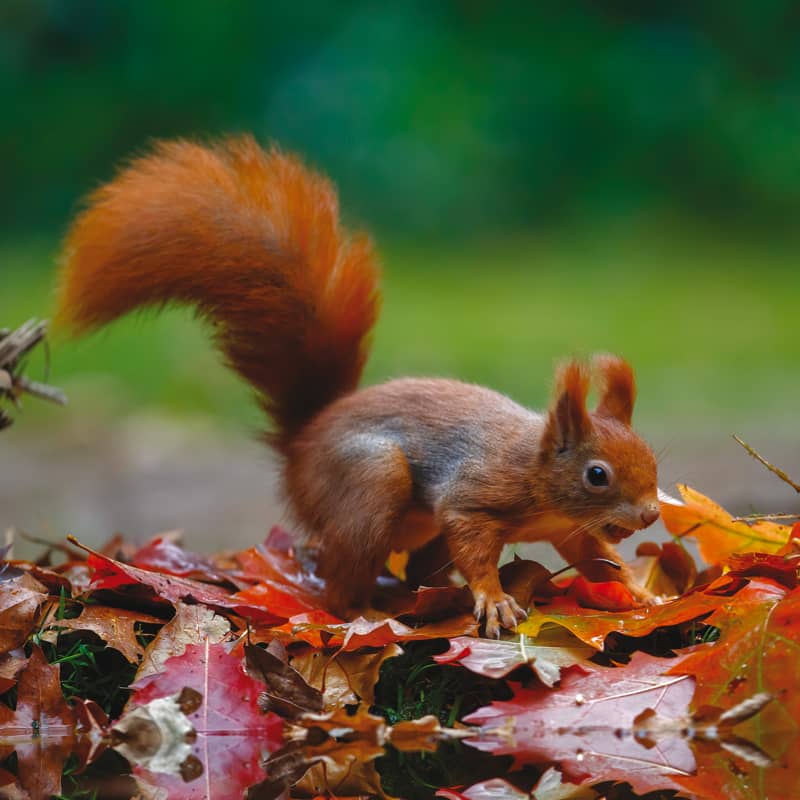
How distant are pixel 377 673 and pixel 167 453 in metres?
2.63

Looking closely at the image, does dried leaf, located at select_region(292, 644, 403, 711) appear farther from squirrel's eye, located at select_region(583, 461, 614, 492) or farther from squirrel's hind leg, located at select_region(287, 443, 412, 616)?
squirrel's eye, located at select_region(583, 461, 614, 492)

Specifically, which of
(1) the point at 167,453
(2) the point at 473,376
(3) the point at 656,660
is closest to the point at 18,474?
(1) the point at 167,453

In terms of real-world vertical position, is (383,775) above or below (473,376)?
above

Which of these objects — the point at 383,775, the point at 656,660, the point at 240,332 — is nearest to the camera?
the point at 383,775

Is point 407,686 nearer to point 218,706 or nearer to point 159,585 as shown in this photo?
point 218,706

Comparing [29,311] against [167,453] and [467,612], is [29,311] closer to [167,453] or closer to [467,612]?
[167,453]

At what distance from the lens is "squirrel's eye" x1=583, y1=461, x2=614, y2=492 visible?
5.59 feet

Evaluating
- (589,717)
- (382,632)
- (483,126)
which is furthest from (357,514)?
(483,126)

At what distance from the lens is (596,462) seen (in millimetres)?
1711

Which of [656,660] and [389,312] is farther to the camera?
[389,312]

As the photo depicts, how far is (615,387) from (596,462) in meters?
0.12

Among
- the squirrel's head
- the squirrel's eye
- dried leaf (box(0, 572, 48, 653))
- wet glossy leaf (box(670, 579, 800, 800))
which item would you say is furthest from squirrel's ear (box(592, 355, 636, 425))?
dried leaf (box(0, 572, 48, 653))

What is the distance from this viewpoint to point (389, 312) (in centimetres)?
581

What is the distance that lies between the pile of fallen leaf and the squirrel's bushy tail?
0.34 metres
